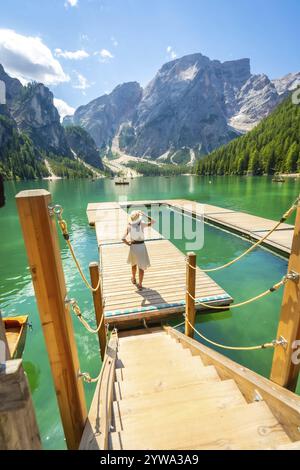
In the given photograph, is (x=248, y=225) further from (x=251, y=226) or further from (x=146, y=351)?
(x=146, y=351)

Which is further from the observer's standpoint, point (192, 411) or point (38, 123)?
point (38, 123)

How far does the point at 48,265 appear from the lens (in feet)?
6.06

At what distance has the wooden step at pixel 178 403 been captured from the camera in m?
2.31

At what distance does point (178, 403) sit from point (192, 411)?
0.20 meters

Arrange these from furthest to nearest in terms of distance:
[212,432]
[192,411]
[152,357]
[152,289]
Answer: [152,289] < [152,357] < [192,411] < [212,432]

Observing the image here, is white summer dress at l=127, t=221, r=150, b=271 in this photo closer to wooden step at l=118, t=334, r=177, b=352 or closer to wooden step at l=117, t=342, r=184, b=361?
wooden step at l=118, t=334, r=177, b=352

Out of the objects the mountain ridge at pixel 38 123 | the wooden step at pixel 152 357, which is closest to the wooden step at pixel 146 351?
the wooden step at pixel 152 357

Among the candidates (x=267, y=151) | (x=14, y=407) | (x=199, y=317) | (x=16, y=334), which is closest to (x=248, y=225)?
(x=199, y=317)

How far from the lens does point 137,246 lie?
19.4ft

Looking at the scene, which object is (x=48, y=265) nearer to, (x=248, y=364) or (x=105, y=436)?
(x=105, y=436)

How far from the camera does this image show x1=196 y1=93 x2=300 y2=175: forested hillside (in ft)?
238

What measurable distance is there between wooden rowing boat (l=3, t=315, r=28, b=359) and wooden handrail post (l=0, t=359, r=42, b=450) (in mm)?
4426

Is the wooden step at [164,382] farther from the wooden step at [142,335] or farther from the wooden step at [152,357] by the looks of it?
the wooden step at [142,335]

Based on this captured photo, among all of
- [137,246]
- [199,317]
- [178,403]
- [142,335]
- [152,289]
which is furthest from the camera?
[152,289]
